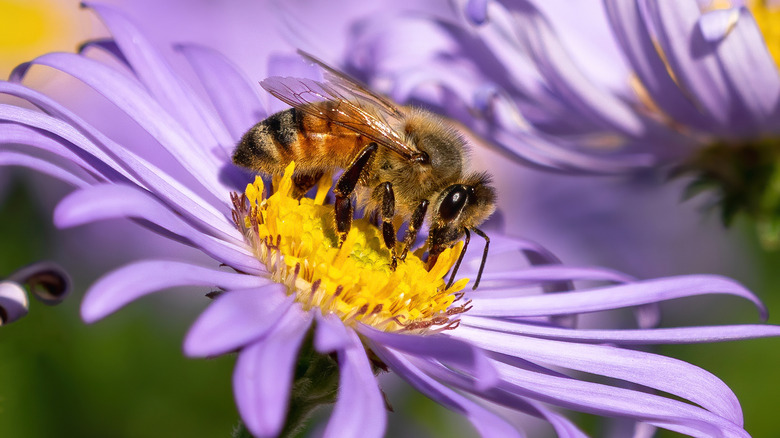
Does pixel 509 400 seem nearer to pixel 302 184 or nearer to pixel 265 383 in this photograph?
pixel 265 383

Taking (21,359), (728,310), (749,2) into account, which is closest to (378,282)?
(21,359)

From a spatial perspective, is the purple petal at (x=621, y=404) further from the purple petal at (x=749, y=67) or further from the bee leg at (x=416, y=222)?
the purple petal at (x=749, y=67)

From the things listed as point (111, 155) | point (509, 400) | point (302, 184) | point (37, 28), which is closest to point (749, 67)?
point (302, 184)

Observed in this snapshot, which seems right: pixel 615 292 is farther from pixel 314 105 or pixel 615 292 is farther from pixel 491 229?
pixel 314 105

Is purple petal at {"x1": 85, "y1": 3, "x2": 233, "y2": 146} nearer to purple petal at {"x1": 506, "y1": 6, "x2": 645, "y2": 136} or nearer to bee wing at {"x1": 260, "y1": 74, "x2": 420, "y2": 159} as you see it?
bee wing at {"x1": 260, "y1": 74, "x2": 420, "y2": 159}

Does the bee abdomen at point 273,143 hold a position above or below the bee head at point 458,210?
above

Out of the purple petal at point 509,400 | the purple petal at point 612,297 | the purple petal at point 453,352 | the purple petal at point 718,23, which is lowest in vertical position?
the purple petal at point 612,297

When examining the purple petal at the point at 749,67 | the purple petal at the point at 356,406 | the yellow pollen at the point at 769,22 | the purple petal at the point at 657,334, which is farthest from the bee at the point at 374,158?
the yellow pollen at the point at 769,22
